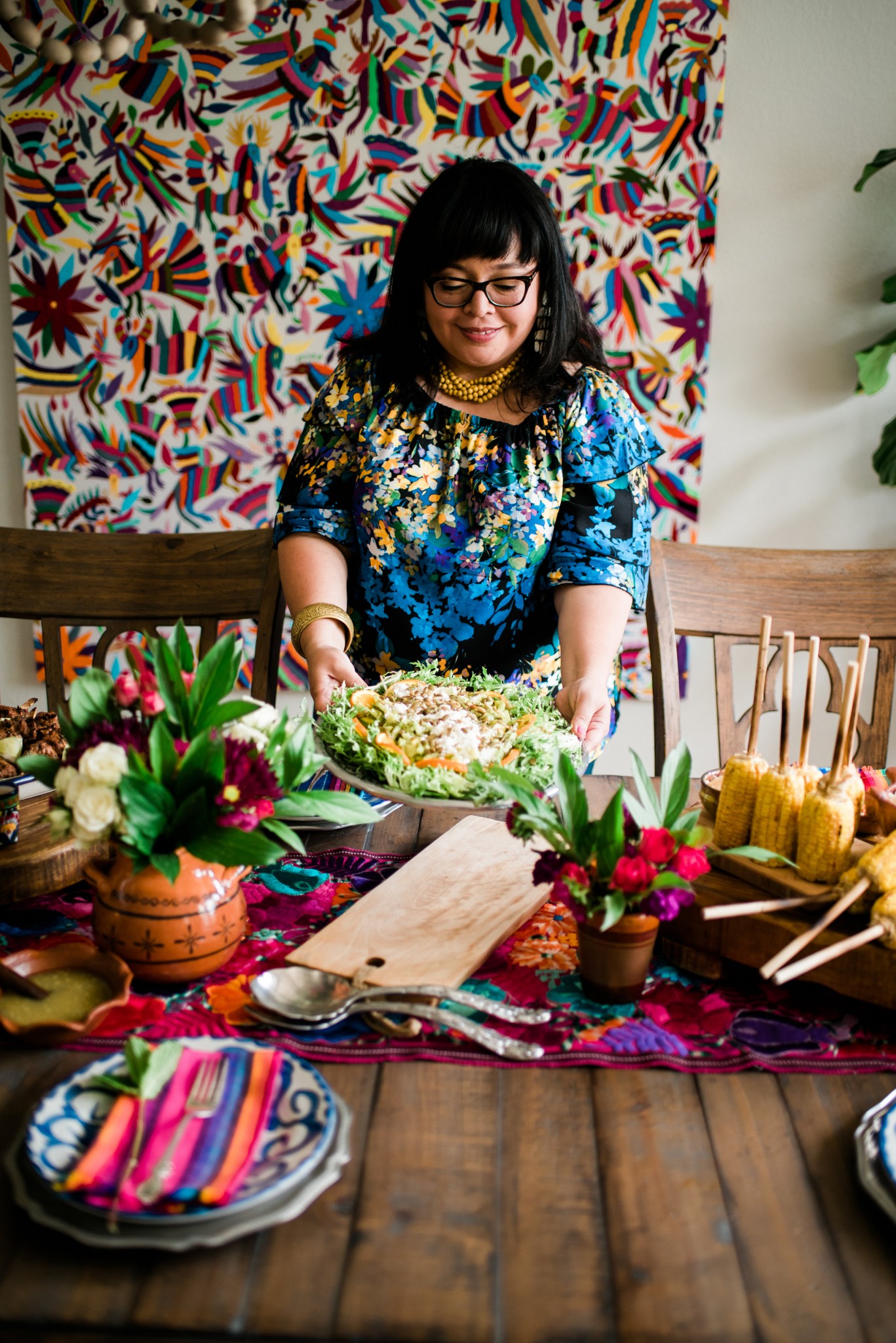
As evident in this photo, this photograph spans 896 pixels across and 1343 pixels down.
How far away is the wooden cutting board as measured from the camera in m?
0.98

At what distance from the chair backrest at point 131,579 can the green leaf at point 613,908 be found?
116 cm

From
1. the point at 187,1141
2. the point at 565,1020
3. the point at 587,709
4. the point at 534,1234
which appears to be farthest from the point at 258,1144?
the point at 587,709

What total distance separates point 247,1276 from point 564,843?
18.7 inches

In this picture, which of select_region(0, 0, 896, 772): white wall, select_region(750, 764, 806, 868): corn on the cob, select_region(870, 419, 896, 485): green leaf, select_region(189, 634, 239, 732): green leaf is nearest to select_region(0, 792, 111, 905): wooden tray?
select_region(189, 634, 239, 732): green leaf

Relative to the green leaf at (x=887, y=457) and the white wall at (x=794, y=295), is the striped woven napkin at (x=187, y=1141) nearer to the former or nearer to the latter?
the white wall at (x=794, y=295)

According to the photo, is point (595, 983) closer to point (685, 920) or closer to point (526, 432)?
point (685, 920)

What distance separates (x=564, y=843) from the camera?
0.98 m

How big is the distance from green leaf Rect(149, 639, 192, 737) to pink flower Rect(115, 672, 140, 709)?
3 centimetres

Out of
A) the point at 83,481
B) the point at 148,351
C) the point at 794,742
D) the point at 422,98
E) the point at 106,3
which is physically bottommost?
the point at 794,742

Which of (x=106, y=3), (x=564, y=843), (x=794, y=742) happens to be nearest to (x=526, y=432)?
(x=564, y=843)

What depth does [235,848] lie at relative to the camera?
0.92m

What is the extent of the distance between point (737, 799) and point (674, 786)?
4.1 inches

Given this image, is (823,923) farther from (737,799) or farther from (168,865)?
(168,865)

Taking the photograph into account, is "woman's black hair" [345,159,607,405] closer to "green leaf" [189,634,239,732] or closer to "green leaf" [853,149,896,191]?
"green leaf" [189,634,239,732]
